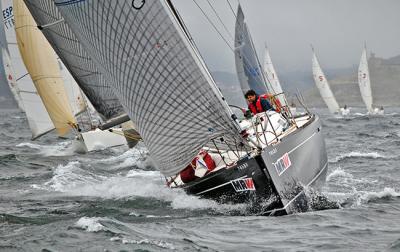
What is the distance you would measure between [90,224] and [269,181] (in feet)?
8.21

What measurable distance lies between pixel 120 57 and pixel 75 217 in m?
2.42

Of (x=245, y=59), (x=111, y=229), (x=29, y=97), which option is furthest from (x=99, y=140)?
(x=111, y=229)

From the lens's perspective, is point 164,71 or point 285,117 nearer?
point 164,71

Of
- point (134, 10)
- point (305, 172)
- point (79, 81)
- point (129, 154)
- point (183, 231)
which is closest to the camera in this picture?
point (183, 231)

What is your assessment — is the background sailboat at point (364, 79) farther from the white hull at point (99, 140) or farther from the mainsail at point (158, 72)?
the mainsail at point (158, 72)

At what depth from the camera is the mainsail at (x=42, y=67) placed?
1834cm

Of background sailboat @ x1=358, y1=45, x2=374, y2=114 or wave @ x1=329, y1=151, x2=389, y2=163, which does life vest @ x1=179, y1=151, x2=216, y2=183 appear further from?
background sailboat @ x1=358, y1=45, x2=374, y2=114

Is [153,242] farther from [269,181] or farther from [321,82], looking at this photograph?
[321,82]

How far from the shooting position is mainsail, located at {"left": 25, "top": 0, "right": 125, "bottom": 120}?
11516 millimetres

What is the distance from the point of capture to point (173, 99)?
339 inches

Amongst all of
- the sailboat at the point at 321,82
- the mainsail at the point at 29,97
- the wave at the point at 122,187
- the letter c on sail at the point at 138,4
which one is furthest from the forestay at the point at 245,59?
the sailboat at the point at 321,82

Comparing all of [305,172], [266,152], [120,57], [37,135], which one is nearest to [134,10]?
[120,57]

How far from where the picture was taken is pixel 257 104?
1148 cm

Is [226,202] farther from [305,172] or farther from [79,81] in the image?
[79,81]
